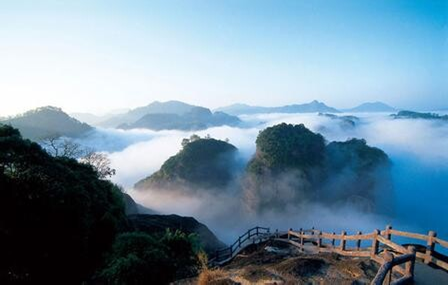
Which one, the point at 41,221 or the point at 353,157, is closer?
the point at 41,221

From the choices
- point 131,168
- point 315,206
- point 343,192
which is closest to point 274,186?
point 315,206

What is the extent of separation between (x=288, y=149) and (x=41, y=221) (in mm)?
51988

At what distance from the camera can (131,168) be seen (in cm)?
15388

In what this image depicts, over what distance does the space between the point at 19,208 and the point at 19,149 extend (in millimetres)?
2521

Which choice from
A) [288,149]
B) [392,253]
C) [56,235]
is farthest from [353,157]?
[56,235]

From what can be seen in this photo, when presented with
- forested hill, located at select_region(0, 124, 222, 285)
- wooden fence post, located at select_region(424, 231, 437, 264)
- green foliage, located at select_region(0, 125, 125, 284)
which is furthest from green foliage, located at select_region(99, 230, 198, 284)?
wooden fence post, located at select_region(424, 231, 437, 264)

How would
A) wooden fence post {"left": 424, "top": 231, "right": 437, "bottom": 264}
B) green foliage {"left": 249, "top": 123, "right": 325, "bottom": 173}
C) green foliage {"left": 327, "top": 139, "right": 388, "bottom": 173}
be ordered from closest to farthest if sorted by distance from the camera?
wooden fence post {"left": 424, "top": 231, "right": 437, "bottom": 264} → green foliage {"left": 249, "top": 123, "right": 325, "bottom": 173} → green foliage {"left": 327, "top": 139, "right": 388, "bottom": 173}

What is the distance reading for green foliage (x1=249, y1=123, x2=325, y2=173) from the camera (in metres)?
57.5

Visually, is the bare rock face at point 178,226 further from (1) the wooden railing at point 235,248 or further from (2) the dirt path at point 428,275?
(2) the dirt path at point 428,275

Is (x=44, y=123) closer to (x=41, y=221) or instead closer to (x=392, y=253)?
(x=41, y=221)

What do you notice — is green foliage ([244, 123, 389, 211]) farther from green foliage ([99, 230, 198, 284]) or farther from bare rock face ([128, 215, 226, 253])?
green foliage ([99, 230, 198, 284])

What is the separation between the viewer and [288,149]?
57.9 m

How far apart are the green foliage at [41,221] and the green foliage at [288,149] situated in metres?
48.3

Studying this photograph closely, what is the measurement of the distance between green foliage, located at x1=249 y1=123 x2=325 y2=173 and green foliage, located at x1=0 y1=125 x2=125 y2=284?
48.3 metres
